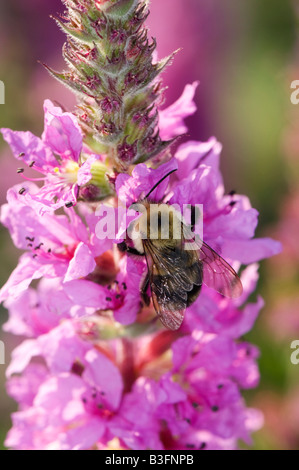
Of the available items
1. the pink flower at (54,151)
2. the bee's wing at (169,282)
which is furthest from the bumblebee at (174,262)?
the pink flower at (54,151)

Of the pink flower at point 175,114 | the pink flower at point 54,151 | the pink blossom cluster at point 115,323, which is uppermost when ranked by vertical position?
the pink flower at point 175,114

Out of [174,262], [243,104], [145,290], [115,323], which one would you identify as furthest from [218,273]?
[243,104]

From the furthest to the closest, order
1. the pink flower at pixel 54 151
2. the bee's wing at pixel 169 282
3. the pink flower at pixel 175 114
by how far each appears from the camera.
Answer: the pink flower at pixel 175 114
the bee's wing at pixel 169 282
the pink flower at pixel 54 151

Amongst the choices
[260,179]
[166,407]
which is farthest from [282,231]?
[166,407]

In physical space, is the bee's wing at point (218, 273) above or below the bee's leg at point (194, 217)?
below

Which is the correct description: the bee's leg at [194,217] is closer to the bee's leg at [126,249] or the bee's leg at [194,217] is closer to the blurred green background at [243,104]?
the bee's leg at [126,249]

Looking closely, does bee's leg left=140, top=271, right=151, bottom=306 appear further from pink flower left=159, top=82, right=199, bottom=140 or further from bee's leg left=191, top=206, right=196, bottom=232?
pink flower left=159, top=82, right=199, bottom=140
